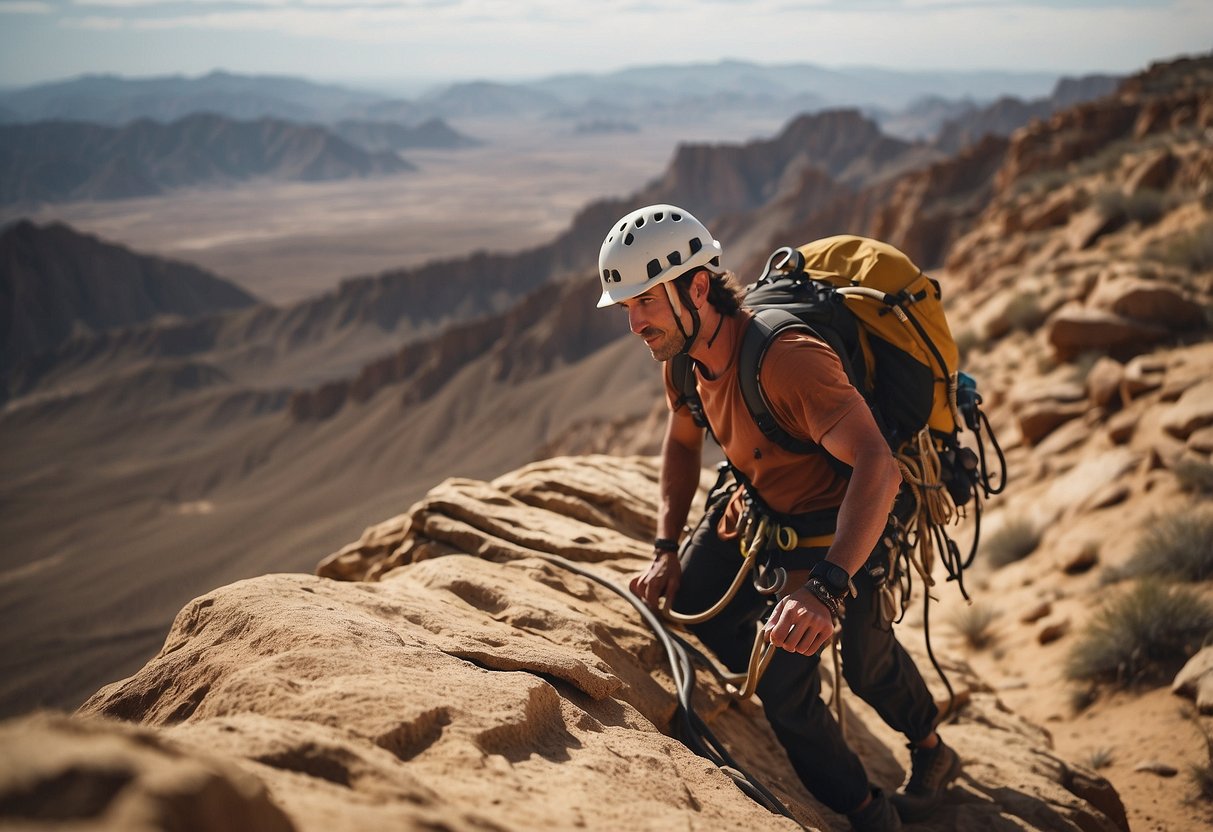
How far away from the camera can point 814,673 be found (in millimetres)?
3367

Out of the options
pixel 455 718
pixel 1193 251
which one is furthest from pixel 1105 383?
pixel 455 718

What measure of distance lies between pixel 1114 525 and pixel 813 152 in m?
135

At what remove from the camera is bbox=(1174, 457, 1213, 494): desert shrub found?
6.18 meters

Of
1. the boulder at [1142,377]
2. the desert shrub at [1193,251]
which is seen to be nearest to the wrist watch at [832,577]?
the boulder at [1142,377]

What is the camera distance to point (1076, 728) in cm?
508

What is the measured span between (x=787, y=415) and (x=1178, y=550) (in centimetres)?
409

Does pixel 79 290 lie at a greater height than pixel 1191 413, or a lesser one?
lesser

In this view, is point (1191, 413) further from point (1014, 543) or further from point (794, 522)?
point (794, 522)

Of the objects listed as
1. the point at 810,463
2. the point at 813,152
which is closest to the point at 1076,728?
the point at 810,463

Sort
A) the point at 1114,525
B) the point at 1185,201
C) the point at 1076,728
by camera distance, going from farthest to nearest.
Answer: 1. the point at 1185,201
2. the point at 1114,525
3. the point at 1076,728

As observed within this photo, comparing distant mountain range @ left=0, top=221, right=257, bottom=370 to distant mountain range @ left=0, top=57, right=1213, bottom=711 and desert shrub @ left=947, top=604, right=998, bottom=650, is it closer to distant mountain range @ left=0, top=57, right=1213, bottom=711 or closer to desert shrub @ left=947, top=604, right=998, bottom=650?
distant mountain range @ left=0, top=57, right=1213, bottom=711

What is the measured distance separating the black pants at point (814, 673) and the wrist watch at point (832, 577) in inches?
19.4

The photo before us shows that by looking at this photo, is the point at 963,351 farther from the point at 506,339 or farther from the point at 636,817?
the point at 506,339

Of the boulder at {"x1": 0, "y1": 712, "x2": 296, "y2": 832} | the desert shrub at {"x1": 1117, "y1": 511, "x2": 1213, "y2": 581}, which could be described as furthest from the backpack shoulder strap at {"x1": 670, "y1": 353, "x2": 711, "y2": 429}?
the desert shrub at {"x1": 1117, "y1": 511, "x2": 1213, "y2": 581}
